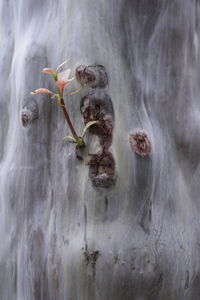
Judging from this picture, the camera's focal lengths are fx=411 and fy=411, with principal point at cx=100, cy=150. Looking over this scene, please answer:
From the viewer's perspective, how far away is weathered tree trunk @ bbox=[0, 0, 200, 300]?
0.75 m

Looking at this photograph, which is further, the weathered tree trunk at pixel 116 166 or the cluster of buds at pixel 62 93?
the weathered tree trunk at pixel 116 166

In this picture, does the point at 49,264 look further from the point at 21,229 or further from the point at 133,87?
the point at 133,87

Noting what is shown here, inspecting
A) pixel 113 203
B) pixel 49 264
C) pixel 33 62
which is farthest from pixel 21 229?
pixel 33 62

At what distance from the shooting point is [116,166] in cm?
74

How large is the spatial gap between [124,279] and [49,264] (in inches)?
5.9

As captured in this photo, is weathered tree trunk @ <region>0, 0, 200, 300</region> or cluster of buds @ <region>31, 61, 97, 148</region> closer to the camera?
cluster of buds @ <region>31, 61, 97, 148</region>

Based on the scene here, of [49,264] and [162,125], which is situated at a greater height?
[162,125]

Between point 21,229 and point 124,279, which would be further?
point 21,229

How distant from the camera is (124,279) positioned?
740mm

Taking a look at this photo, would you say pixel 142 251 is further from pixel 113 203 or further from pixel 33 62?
pixel 33 62

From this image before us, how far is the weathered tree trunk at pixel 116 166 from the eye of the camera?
2.45 ft

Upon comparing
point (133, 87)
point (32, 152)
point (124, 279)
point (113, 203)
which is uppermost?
point (133, 87)

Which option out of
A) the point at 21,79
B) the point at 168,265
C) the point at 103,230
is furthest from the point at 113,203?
the point at 21,79

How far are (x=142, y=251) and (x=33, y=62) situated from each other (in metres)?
0.43
